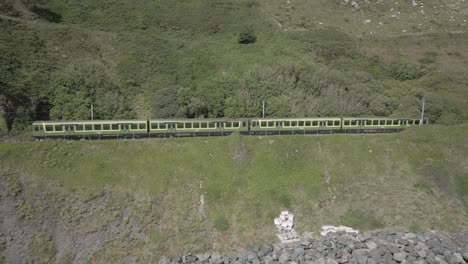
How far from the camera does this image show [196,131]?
4775 cm

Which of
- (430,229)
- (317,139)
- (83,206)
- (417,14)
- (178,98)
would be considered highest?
(417,14)

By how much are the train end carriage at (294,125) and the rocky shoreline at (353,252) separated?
17.6 metres

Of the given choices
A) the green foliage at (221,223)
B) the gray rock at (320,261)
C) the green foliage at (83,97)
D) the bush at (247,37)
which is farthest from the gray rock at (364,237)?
the bush at (247,37)

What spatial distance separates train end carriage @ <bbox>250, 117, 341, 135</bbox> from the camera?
48.9 metres

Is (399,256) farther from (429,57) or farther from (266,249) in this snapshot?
(429,57)

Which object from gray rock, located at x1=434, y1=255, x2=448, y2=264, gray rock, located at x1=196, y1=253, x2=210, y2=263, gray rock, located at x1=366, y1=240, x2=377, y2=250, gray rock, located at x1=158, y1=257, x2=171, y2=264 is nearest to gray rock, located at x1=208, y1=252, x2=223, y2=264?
gray rock, located at x1=196, y1=253, x2=210, y2=263

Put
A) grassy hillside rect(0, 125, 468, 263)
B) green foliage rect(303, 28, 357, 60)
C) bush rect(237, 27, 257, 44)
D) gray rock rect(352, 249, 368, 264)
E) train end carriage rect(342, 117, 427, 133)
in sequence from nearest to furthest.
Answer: gray rock rect(352, 249, 368, 264), grassy hillside rect(0, 125, 468, 263), train end carriage rect(342, 117, 427, 133), green foliage rect(303, 28, 357, 60), bush rect(237, 27, 257, 44)

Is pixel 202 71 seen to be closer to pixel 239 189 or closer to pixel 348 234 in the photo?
pixel 239 189

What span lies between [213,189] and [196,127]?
11.0m

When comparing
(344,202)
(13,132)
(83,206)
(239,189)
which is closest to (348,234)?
(344,202)

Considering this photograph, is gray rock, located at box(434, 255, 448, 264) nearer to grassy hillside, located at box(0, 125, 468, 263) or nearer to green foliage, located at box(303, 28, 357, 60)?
grassy hillside, located at box(0, 125, 468, 263)

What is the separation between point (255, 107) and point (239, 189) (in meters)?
18.5

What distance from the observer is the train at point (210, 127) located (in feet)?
147

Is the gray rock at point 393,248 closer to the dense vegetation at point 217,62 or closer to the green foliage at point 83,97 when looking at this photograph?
the dense vegetation at point 217,62
